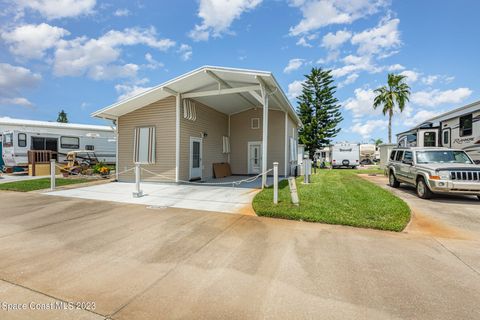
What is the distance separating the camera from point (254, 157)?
14.0 m

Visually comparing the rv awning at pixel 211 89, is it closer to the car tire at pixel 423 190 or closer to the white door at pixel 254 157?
the white door at pixel 254 157

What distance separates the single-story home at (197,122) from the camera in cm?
909

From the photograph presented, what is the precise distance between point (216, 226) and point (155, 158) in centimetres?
689

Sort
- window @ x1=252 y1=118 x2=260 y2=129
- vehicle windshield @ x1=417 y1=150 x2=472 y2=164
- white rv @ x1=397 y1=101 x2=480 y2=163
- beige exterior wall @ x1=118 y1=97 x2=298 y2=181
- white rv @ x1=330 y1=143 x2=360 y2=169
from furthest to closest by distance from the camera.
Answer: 1. white rv @ x1=330 y1=143 x2=360 y2=169
2. window @ x1=252 y1=118 x2=260 y2=129
3. beige exterior wall @ x1=118 y1=97 x2=298 y2=181
4. white rv @ x1=397 y1=101 x2=480 y2=163
5. vehicle windshield @ x1=417 y1=150 x2=472 y2=164

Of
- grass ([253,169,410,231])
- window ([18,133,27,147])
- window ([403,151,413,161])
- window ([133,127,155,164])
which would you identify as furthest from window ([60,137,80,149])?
window ([403,151,413,161])

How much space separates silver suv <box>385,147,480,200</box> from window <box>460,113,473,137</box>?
370 centimetres

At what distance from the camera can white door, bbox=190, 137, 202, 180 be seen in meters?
11.0

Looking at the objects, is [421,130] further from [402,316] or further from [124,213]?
[124,213]

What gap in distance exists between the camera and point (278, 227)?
470 centimetres

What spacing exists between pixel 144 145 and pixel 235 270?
924 centimetres

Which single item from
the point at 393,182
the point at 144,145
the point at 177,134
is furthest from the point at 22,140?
the point at 393,182

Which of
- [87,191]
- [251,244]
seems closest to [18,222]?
[87,191]

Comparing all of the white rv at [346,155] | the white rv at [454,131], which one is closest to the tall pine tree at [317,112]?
the white rv at [346,155]

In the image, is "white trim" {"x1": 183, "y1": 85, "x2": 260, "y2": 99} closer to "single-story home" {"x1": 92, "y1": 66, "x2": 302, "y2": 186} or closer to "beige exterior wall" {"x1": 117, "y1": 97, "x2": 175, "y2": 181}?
"single-story home" {"x1": 92, "y1": 66, "x2": 302, "y2": 186}
